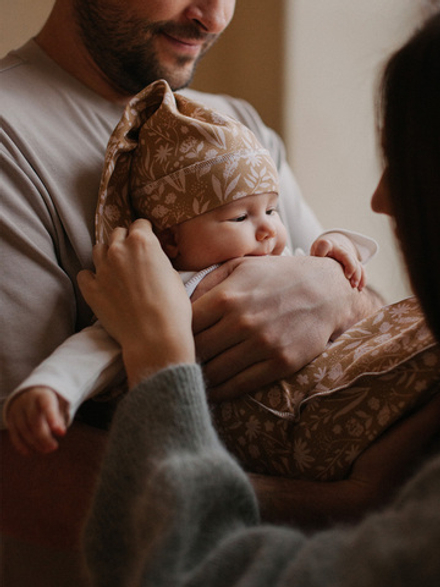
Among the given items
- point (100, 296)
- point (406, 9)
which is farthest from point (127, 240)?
point (406, 9)

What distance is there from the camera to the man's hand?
109 cm

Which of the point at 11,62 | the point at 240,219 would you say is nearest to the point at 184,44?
the point at 11,62

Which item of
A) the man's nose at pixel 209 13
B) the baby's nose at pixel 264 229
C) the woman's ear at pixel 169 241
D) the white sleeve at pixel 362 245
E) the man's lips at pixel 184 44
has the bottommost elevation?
the white sleeve at pixel 362 245

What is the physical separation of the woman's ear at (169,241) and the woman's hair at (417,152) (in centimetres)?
52

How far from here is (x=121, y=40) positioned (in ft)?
4.67

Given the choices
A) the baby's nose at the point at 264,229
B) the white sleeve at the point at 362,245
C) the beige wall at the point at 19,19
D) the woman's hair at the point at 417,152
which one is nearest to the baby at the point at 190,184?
the baby's nose at the point at 264,229

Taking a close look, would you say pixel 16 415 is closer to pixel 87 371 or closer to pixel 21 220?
pixel 87 371

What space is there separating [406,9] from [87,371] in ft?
2.72

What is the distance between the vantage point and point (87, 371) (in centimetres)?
95

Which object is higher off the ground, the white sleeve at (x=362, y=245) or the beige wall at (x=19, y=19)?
the beige wall at (x=19, y=19)

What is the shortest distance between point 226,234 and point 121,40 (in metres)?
0.60

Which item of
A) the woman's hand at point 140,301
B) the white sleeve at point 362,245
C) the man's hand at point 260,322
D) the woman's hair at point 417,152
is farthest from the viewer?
the white sleeve at point 362,245

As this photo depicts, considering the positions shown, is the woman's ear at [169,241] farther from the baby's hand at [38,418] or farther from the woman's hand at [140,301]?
the baby's hand at [38,418]

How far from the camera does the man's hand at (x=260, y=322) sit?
1091mm
